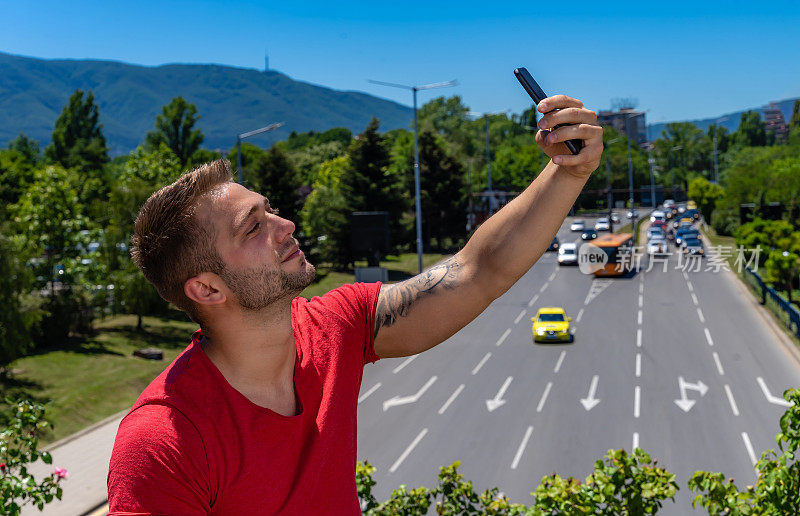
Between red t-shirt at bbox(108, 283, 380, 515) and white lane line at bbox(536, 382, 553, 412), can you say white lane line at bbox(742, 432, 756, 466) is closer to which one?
white lane line at bbox(536, 382, 553, 412)

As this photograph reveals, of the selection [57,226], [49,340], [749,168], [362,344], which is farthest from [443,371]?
[749,168]

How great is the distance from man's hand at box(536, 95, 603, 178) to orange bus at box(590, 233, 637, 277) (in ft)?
146

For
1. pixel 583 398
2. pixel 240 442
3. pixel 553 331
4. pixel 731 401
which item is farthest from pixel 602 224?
pixel 240 442

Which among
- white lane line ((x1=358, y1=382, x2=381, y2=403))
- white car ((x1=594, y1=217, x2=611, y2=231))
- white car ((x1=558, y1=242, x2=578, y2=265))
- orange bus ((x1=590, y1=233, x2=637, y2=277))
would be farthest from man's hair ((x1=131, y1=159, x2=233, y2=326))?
white car ((x1=594, y1=217, x2=611, y2=231))

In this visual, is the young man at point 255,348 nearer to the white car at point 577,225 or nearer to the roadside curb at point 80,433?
the roadside curb at point 80,433

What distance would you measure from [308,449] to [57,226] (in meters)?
34.0

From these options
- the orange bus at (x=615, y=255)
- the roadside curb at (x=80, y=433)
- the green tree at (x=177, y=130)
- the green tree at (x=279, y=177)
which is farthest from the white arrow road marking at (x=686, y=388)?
the green tree at (x=177, y=130)

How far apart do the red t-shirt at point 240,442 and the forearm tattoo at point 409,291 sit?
0.18 meters

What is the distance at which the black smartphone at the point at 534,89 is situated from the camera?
206cm

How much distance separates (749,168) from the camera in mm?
61844

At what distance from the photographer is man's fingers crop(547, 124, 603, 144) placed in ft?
6.59

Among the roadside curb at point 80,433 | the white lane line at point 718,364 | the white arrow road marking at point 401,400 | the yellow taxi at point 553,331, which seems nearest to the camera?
the roadside curb at point 80,433

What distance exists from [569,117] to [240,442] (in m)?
1.24

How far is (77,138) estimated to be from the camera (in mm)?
82250
